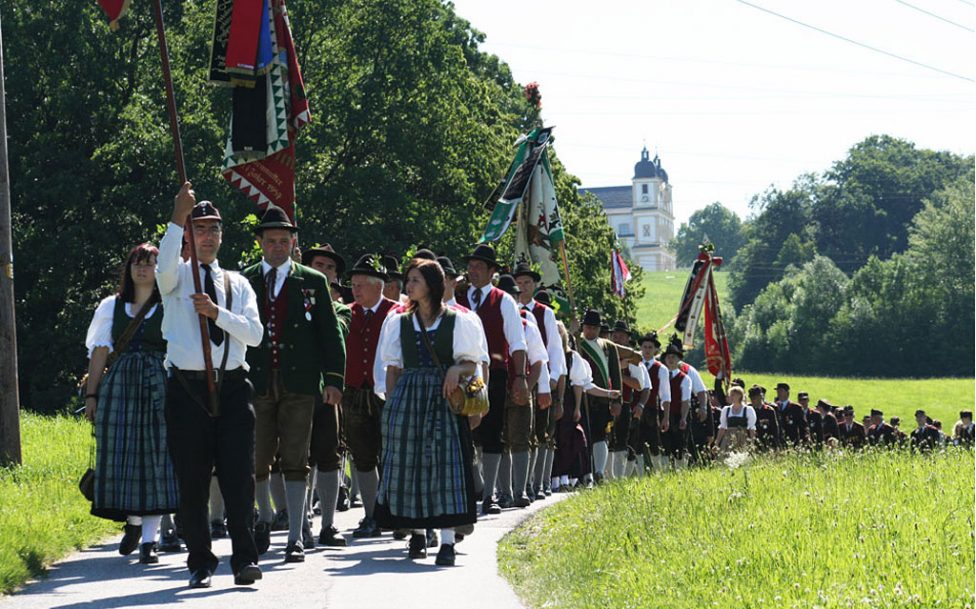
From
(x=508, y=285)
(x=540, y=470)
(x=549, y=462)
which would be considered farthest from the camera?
(x=549, y=462)

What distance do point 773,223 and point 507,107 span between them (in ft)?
305

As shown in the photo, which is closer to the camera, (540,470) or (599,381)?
(540,470)

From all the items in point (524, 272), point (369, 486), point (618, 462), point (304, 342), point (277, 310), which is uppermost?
point (524, 272)

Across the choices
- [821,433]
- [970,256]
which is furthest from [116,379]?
[970,256]

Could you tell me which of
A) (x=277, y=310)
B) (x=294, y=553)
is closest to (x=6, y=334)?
(x=277, y=310)

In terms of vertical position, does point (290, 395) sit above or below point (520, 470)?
above

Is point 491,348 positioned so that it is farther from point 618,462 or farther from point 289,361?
point 618,462

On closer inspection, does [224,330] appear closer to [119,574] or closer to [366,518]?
[119,574]

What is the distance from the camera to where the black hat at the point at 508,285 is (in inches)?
557

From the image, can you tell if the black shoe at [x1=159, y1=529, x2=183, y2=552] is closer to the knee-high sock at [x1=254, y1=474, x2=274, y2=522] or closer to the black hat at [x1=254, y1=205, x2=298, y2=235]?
the knee-high sock at [x1=254, y1=474, x2=274, y2=522]

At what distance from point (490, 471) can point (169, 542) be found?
3445 millimetres

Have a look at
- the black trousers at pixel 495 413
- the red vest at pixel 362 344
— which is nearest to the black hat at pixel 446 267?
the red vest at pixel 362 344

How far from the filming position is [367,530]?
1160 centimetres

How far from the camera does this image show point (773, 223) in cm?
14500
